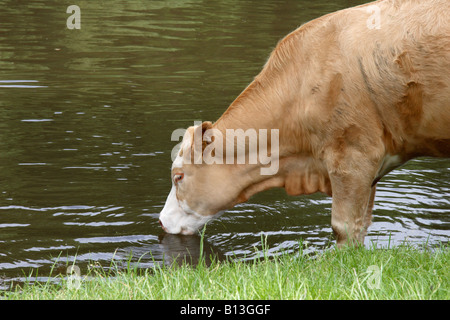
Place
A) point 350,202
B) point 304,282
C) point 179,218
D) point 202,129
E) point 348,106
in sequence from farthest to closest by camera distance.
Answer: point 179,218 < point 202,129 < point 350,202 < point 348,106 < point 304,282

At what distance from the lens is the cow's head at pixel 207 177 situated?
22.0 feet

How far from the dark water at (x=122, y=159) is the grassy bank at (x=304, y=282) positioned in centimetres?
133

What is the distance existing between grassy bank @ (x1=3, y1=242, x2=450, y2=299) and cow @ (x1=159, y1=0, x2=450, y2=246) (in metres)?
0.72

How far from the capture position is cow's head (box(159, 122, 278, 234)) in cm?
669

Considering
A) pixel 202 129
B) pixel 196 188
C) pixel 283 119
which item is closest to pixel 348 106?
pixel 283 119

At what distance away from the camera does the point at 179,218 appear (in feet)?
23.3

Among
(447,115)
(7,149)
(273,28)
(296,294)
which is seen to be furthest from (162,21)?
(296,294)

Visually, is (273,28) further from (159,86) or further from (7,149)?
(7,149)

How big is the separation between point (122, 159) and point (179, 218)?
2.46 m
